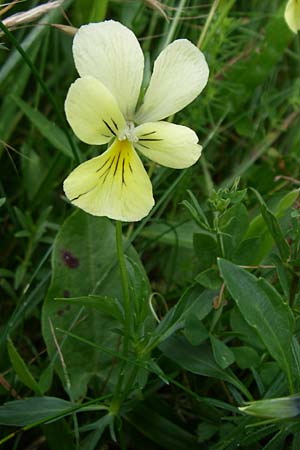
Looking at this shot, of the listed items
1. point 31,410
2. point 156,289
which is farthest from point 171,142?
point 156,289

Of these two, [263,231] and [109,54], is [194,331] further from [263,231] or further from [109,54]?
[109,54]

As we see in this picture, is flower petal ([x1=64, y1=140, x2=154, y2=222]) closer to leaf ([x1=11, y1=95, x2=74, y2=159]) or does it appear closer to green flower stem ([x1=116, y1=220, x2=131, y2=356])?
green flower stem ([x1=116, y1=220, x2=131, y2=356])

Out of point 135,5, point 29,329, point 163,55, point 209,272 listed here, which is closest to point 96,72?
point 163,55

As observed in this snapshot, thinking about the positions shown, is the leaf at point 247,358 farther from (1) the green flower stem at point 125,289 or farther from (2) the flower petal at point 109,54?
(2) the flower petal at point 109,54

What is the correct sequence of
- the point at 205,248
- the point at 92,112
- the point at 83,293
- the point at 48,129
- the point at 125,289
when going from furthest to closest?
the point at 48,129, the point at 83,293, the point at 205,248, the point at 125,289, the point at 92,112

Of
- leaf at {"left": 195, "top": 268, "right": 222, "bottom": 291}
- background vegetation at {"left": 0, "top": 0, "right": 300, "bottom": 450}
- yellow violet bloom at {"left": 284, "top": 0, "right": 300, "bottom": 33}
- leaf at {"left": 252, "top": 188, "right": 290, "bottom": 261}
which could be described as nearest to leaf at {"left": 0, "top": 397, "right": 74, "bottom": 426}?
background vegetation at {"left": 0, "top": 0, "right": 300, "bottom": 450}

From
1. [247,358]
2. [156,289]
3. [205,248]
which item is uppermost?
[205,248]

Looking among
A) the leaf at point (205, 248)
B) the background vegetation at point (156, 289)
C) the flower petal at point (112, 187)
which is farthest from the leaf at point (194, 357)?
the flower petal at point (112, 187)
